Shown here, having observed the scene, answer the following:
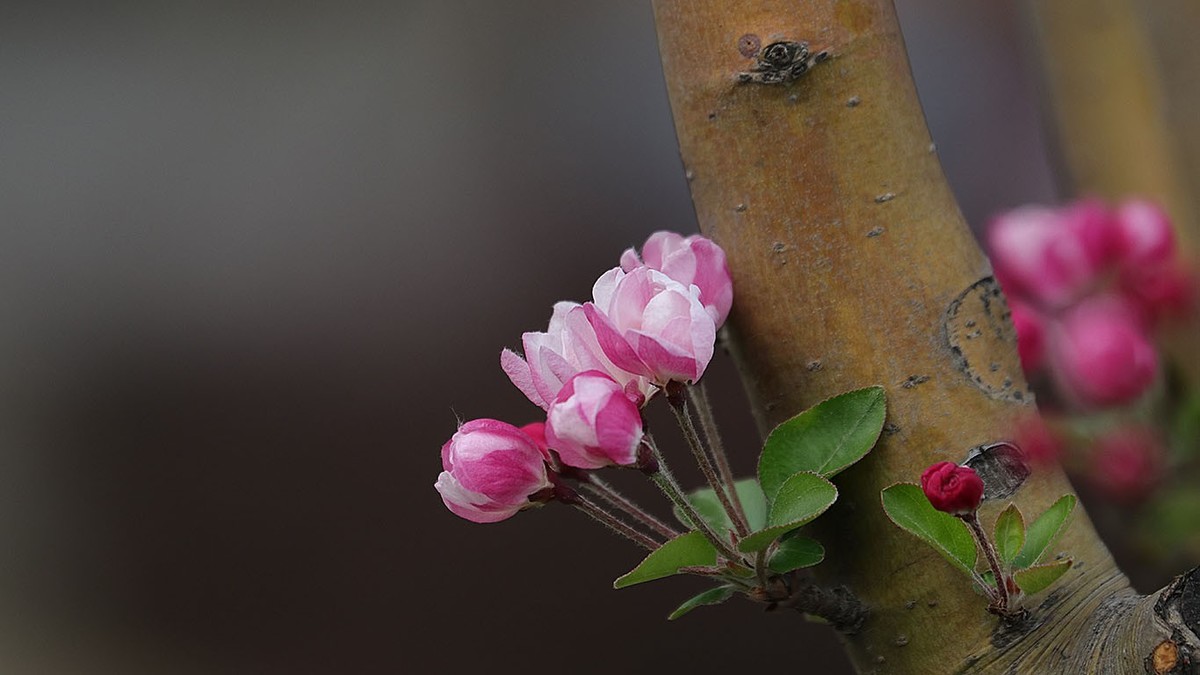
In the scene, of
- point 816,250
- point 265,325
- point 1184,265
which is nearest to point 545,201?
point 265,325

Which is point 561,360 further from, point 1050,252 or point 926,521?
point 1050,252

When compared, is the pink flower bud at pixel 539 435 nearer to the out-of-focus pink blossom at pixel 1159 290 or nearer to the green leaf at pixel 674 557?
the green leaf at pixel 674 557

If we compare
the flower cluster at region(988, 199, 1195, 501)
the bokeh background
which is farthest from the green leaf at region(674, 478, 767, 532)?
the bokeh background

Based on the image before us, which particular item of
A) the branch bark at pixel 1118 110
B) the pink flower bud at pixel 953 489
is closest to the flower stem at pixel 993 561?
the pink flower bud at pixel 953 489

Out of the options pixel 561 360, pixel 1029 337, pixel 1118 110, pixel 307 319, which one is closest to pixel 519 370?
pixel 561 360

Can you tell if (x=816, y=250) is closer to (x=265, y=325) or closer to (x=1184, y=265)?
(x=1184, y=265)

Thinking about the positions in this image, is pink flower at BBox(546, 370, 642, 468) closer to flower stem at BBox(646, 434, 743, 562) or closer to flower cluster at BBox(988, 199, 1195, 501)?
flower stem at BBox(646, 434, 743, 562)
